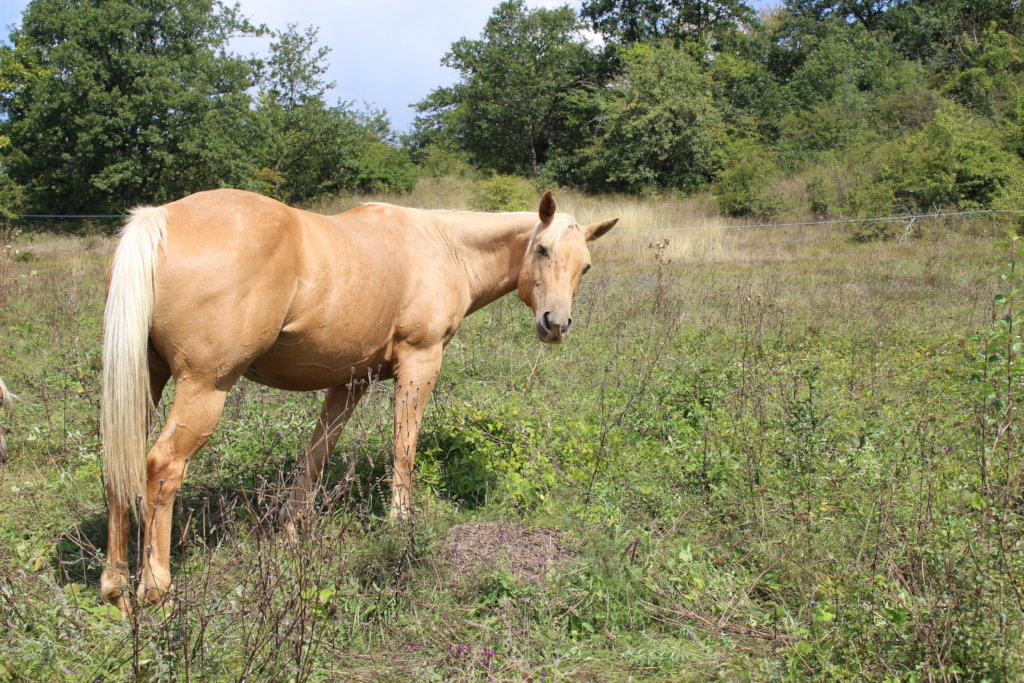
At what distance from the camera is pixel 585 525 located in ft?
12.5

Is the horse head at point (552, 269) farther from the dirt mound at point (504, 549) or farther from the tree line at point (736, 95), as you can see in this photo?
the tree line at point (736, 95)

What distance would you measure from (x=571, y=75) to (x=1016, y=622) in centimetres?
3902

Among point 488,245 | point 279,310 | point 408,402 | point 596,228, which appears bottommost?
point 408,402

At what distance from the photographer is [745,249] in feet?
54.7

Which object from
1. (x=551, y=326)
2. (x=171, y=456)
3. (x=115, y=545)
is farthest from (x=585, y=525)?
(x=115, y=545)

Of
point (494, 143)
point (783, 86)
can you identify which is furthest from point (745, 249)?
point (783, 86)

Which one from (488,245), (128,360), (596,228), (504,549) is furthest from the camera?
(596,228)

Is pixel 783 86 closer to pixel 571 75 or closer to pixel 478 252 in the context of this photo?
pixel 571 75

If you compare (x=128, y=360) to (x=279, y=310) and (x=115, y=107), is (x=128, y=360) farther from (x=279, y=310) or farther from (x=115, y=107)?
(x=115, y=107)

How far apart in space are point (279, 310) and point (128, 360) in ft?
2.18

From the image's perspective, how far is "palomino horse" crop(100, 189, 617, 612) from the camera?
2865mm

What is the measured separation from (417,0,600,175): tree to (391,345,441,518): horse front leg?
34575 mm

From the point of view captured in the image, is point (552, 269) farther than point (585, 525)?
Yes

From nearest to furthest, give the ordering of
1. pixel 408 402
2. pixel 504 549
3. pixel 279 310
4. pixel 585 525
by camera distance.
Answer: pixel 279 310
pixel 504 549
pixel 585 525
pixel 408 402
